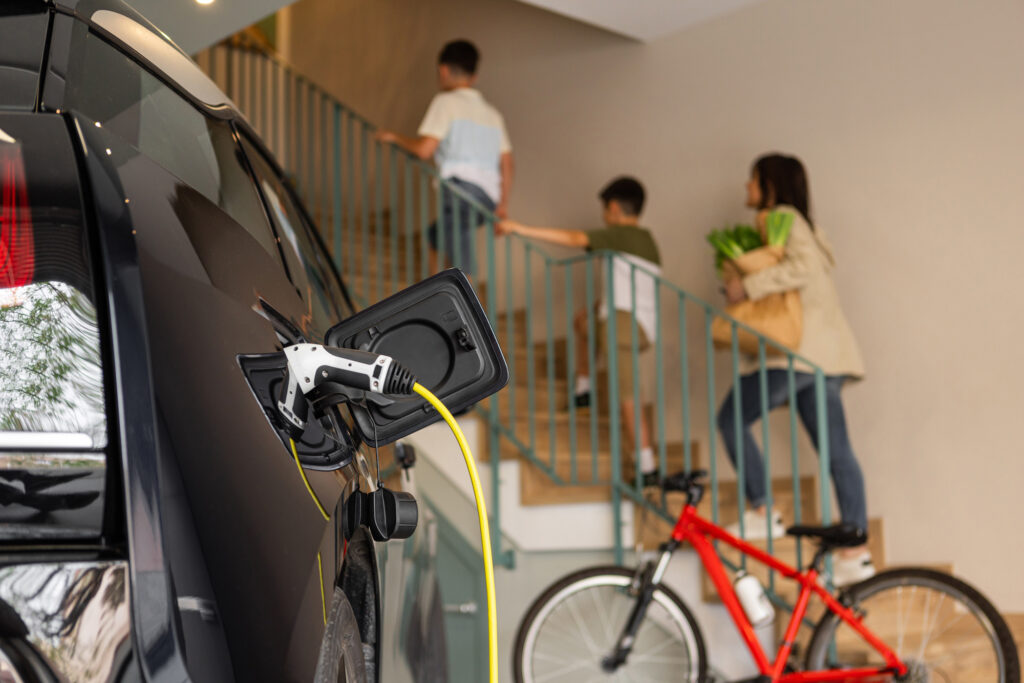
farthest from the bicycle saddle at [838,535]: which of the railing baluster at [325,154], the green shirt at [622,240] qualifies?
the railing baluster at [325,154]

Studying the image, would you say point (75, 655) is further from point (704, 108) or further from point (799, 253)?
point (704, 108)

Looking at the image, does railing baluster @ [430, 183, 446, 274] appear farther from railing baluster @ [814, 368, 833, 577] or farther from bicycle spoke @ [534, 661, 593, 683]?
bicycle spoke @ [534, 661, 593, 683]

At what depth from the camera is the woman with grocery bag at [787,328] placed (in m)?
3.49

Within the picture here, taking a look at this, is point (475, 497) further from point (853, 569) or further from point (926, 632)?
point (853, 569)

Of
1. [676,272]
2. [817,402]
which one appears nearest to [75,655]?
[817,402]

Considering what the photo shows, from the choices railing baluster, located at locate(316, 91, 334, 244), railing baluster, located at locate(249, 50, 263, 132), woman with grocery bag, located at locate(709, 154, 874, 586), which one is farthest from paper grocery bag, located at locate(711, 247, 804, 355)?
railing baluster, located at locate(249, 50, 263, 132)

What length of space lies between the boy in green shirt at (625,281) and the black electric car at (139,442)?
3022 millimetres

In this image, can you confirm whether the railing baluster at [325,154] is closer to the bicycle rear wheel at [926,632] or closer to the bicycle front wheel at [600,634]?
the bicycle front wheel at [600,634]

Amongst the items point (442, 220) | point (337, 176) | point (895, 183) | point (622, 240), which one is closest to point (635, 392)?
point (622, 240)

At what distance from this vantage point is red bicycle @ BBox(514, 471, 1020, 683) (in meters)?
2.86

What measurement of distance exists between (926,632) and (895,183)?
1887mm

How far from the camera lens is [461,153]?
166 inches

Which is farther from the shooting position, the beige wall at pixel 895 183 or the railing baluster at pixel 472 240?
A: the railing baluster at pixel 472 240

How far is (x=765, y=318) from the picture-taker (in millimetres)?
3652
